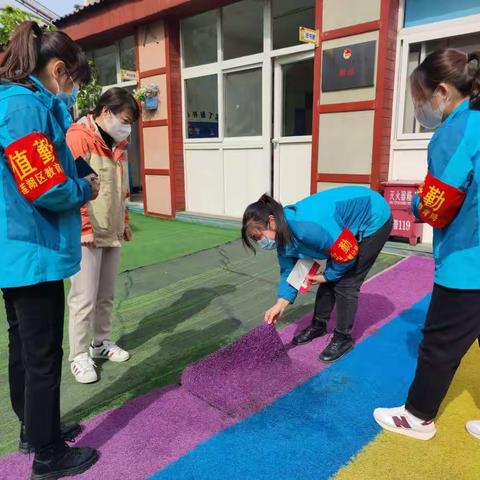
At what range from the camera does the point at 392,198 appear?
4.73 m

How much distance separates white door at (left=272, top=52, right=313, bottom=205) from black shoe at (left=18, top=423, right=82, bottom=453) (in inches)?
175

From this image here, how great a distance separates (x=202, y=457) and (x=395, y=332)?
1656 millimetres

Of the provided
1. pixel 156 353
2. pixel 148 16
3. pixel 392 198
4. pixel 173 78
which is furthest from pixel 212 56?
pixel 156 353

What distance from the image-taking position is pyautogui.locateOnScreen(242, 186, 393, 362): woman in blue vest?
2186mm

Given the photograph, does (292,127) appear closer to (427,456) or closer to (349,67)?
(349,67)

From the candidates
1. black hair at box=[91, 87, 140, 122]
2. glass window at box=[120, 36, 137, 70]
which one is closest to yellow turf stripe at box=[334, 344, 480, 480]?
black hair at box=[91, 87, 140, 122]

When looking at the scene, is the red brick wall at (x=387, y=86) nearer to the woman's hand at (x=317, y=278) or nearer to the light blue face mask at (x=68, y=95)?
the woman's hand at (x=317, y=278)

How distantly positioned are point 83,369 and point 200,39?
596 cm

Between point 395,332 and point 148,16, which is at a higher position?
point 148,16

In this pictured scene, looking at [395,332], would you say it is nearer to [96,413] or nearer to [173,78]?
[96,413]

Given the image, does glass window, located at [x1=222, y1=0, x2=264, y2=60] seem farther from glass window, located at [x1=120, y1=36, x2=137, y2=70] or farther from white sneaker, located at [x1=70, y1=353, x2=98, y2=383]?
white sneaker, located at [x1=70, y1=353, x2=98, y2=383]

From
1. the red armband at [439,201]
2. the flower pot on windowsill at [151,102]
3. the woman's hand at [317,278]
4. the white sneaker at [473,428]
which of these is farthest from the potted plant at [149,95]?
the white sneaker at [473,428]

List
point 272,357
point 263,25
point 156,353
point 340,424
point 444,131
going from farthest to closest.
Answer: point 263,25
point 156,353
point 272,357
point 340,424
point 444,131

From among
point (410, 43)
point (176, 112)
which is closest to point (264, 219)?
point (410, 43)
